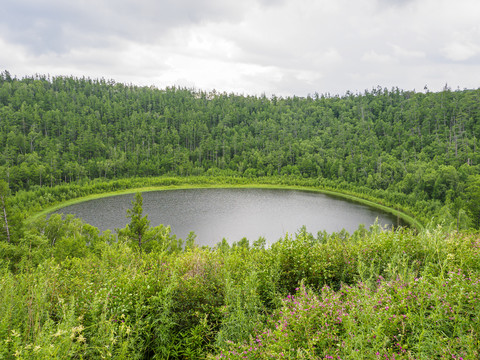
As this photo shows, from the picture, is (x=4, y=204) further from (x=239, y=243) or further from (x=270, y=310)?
(x=270, y=310)

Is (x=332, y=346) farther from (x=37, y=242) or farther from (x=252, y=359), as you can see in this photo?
(x=37, y=242)

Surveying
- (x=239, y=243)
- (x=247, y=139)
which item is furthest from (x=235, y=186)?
(x=239, y=243)

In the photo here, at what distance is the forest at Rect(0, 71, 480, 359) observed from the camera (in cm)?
367

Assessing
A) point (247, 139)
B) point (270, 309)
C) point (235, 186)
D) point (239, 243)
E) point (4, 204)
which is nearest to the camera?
point (270, 309)

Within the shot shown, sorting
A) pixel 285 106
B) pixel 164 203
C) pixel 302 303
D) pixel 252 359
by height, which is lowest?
pixel 164 203

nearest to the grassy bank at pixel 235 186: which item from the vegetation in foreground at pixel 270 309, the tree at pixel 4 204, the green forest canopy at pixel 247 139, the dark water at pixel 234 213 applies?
the dark water at pixel 234 213

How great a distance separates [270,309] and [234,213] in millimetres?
45928

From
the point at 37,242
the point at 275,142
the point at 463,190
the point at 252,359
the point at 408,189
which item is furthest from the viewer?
the point at 275,142

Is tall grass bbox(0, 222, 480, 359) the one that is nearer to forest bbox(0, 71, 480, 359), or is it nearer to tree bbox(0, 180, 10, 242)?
forest bbox(0, 71, 480, 359)

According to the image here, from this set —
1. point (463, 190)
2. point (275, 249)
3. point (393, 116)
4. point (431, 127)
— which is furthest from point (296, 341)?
point (393, 116)

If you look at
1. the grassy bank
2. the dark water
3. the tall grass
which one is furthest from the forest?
the dark water

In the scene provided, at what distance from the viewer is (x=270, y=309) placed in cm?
504

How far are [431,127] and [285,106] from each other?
64633mm

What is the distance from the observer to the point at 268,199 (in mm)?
64750
